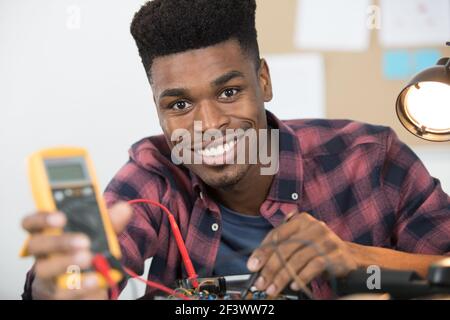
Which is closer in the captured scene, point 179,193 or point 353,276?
point 353,276

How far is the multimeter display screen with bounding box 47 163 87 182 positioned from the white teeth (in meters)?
0.46

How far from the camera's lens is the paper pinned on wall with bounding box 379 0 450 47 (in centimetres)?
214

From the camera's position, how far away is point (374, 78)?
2.15 m

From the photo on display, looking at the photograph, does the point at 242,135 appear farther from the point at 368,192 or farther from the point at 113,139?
the point at 113,139

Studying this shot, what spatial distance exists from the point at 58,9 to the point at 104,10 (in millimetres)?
133

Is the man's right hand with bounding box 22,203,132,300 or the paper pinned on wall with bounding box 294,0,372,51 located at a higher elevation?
the paper pinned on wall with bounding box 294,0,372,51

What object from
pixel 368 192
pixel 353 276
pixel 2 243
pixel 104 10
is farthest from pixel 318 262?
pixel 104 10

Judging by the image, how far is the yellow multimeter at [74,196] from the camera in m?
0.79

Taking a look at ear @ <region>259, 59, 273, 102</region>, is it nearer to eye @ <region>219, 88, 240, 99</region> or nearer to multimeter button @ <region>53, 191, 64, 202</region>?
eye @ <region>219, 88, 240, 99</region>

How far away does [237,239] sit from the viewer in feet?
4.52

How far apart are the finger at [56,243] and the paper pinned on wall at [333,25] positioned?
151 cm

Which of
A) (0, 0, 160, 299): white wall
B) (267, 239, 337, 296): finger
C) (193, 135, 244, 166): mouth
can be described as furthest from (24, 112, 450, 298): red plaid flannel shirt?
(0, 0, 160, 299): white wall

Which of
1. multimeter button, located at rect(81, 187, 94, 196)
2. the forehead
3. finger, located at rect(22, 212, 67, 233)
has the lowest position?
finger, located at rect(22, 212, 67, 233)

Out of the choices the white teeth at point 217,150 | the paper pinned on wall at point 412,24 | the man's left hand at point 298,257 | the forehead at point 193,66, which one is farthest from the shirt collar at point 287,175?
the paper pinned on wall at point 412,24
